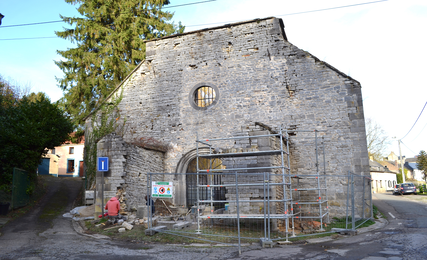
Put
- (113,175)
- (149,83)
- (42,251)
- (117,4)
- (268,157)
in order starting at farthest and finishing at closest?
(117,4)
(149,83)
(113,175)
(268,157)
(42,251)

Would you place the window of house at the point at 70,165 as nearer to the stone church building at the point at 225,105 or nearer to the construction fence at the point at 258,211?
the stone church building at the point at 225,105

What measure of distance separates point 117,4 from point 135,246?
55.8ft

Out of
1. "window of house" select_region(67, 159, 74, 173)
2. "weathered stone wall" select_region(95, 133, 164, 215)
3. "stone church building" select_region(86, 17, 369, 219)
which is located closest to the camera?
"weathered stone wall" select_region(95, 133, 164, 215)

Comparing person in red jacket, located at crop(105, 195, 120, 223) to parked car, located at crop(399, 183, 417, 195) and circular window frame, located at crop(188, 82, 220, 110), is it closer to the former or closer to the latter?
circular window frame, located at crop(188, 82, 220, 110)

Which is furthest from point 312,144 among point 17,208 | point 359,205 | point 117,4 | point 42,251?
point 117,4

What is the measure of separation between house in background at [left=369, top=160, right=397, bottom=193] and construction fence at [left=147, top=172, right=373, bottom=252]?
88.0 feet

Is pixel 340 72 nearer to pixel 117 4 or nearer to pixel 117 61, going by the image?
pixel 117 61

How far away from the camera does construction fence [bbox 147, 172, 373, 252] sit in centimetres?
772

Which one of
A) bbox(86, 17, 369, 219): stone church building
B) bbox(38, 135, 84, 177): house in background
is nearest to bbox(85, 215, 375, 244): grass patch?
bbox(86, 17, 369, 219): stone church building

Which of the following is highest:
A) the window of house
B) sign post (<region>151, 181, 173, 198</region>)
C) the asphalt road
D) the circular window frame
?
the circular window frame

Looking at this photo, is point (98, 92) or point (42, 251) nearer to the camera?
point (42, 251)

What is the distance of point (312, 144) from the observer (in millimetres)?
11961

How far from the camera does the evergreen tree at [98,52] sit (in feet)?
60.3

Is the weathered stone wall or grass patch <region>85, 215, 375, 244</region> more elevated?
the weathered stone wall
